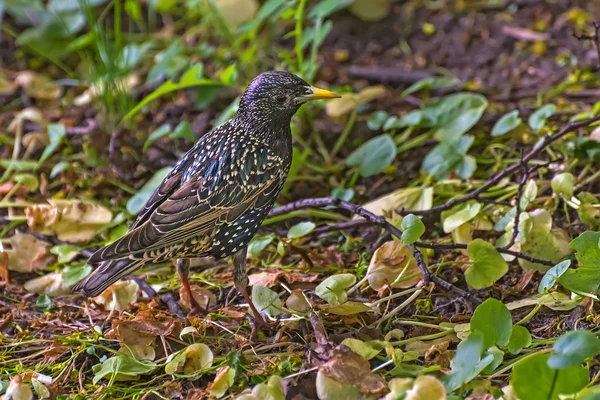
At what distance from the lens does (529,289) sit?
3883 mm

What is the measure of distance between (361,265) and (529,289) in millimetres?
791

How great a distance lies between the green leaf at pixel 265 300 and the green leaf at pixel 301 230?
51 centimetres

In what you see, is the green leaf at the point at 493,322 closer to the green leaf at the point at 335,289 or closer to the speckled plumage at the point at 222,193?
the green leaf at the point at 335,289

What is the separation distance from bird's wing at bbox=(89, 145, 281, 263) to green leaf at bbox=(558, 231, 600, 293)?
137 centimetres

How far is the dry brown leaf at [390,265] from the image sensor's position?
12.6ft

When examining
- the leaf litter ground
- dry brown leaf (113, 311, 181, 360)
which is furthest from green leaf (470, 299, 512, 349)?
dry brown leaf (113, 311, 181, 360)

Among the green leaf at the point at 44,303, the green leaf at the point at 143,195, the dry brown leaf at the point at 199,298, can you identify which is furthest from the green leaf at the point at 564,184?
the green leaf at the point at 44,303

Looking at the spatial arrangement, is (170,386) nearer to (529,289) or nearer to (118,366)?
(118,366)

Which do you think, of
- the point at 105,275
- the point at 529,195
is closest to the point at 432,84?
the point at 529,195

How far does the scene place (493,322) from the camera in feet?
10.6

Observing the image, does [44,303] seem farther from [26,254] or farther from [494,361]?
[494,361]

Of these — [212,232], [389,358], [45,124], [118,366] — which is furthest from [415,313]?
[45,124]

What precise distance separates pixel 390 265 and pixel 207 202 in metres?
0.87

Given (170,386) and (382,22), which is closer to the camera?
(170,386)
